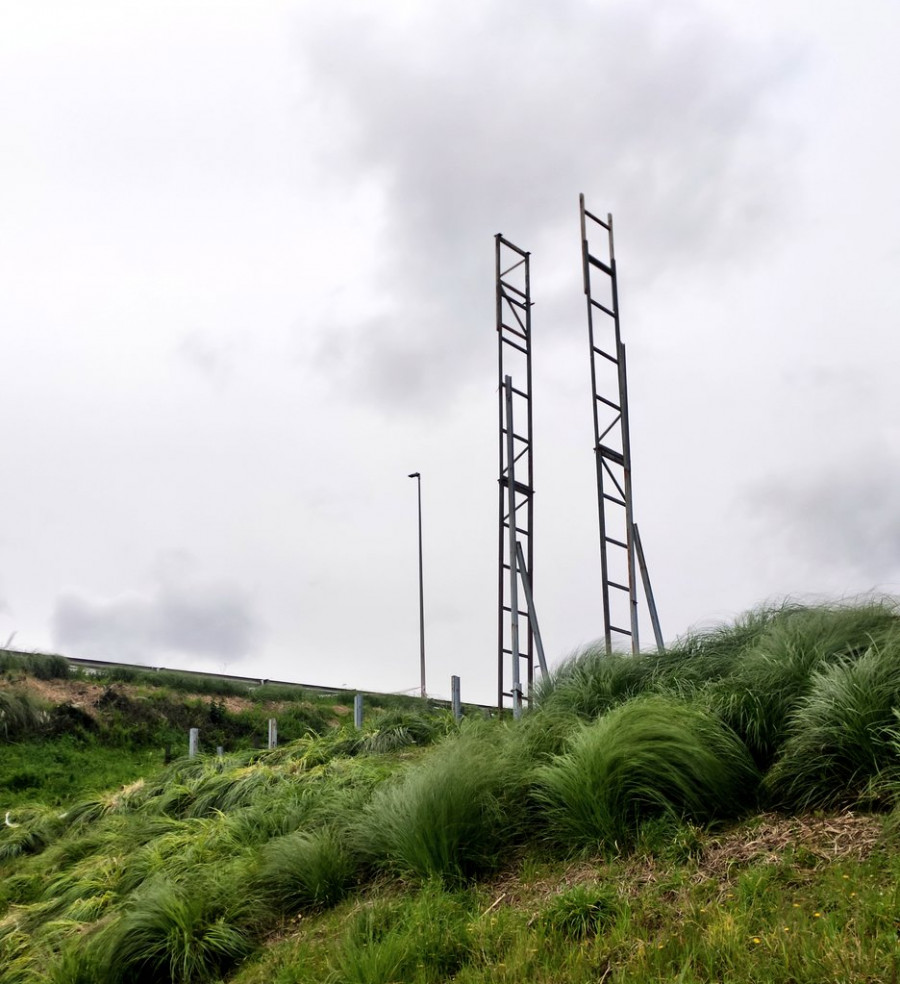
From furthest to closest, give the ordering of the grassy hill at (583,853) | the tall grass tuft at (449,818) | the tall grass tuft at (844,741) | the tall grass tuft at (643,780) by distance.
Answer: the tall grass tuft at (449,818), the tall grass tuft at (643,780), the tall grass tuft at (844,741), the grassy hill at (583,853)

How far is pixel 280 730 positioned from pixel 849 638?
21.0 metres

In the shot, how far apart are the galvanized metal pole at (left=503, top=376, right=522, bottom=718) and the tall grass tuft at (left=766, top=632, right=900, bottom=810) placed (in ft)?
15.5

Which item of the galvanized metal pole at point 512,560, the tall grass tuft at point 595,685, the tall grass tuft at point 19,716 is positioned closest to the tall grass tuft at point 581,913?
the tall grass tuft at point 595,685

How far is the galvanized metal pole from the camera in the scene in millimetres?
11769

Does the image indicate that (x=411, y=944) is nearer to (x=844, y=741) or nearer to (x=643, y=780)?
(x=643, y=780)

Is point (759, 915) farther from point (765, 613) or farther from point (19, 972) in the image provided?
point (19, 972)

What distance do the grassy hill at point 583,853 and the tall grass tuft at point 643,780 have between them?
0.05 feet

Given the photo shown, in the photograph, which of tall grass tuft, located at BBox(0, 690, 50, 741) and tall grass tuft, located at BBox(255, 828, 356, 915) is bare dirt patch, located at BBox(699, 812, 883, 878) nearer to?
tall grass tuft, located at BBox(255, 828, 356, 915)

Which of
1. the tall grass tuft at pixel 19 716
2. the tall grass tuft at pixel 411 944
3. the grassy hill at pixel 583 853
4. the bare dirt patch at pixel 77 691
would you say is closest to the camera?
the grassy hill at pixel 583 853

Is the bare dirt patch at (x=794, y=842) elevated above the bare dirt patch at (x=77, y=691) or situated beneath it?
situated beneath

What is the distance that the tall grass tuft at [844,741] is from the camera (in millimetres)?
6180

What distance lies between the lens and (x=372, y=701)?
1296 inches

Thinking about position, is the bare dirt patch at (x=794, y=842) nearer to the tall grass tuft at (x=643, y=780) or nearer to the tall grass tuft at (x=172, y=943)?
the tall grass tuft at (x=643, y=780)

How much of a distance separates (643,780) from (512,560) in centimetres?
627
